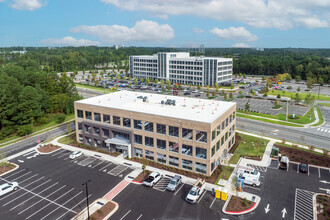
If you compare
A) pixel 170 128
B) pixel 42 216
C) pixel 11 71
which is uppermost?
pixel 11 71

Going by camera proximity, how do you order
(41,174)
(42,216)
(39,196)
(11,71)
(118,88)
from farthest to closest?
1. (118,88)
2. (11,71)
3. (41,174)
4. (39,196)
5. (42,216)

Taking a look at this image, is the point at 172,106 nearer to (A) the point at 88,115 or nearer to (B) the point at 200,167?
(B) the point at 200,167

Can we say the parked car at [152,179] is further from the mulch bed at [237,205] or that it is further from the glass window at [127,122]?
the glass window at [127,122]

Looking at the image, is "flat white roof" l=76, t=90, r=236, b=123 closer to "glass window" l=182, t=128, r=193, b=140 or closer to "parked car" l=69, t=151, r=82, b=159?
"glass window" l=182, t=128, r=193, b=140

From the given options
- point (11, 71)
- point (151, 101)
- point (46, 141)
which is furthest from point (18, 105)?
point (151, 101)

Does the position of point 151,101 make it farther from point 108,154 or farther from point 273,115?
point 273,115

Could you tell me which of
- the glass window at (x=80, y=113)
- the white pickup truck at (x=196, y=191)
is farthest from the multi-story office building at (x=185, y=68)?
the white pickup truck at (x=196, y=191)
